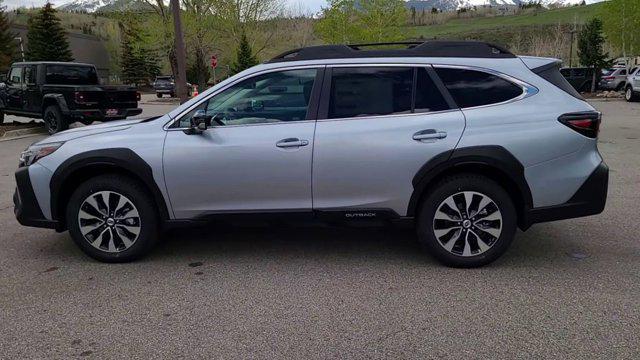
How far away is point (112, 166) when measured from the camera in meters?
4.34

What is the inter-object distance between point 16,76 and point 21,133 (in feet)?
5.30

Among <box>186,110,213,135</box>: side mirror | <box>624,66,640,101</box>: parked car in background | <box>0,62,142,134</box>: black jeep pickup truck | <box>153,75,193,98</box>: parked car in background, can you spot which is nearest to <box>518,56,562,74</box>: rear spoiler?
<box>186,110,213,135</box>: side mirror

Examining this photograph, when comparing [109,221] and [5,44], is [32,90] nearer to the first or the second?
[109,221]

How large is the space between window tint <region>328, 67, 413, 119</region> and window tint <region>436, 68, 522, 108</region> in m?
0.33

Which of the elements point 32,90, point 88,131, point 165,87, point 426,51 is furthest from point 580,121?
point 165,87

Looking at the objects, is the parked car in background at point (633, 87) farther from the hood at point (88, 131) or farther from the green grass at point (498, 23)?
the green grass at point (498, 23)

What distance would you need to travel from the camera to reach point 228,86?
4.36 m

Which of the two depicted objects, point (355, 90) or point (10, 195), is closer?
point (355, 90)

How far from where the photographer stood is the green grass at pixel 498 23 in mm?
100250

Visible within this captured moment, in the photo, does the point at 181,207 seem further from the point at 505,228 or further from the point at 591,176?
the point at 591,176

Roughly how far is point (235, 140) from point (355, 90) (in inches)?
41.6

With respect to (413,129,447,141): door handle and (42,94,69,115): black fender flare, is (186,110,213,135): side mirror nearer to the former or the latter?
(413,129,447,141): door handle

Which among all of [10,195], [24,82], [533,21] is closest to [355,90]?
[10,195]

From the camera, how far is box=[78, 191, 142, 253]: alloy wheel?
438 cm
